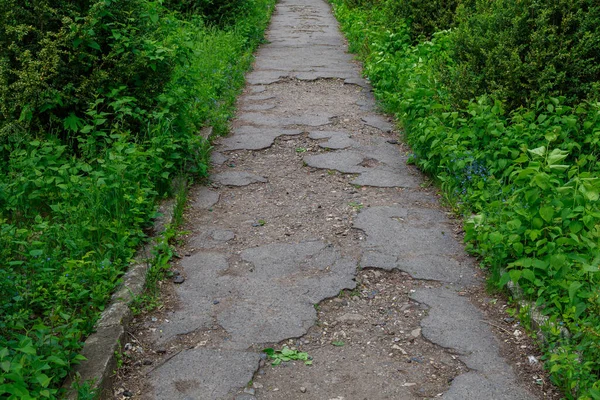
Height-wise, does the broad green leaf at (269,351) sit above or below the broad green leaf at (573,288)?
below

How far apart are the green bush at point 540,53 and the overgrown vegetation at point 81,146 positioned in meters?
2.37

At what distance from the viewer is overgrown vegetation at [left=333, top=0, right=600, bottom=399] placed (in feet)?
10.0

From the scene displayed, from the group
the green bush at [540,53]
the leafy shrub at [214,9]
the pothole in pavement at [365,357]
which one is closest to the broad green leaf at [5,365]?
the pothole in pavement at [365,357]

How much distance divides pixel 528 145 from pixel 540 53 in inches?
32.3

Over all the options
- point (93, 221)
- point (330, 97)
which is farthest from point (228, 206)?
point (330, 97)

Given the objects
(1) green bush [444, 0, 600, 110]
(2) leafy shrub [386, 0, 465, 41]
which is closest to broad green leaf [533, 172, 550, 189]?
(1) green bush [444, 0, 600, 110]

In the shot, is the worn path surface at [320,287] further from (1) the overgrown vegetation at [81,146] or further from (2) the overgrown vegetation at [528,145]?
(1) the overgrown vegetation at [81,146]

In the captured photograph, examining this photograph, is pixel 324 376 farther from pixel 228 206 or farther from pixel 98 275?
pixel 228 206

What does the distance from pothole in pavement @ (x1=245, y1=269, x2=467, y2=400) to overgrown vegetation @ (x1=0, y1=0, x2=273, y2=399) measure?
37.3 inches

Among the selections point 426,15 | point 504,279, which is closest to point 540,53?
point 504,279

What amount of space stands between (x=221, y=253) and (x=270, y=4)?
39.1ft

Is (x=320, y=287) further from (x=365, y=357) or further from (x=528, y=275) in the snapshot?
(x=528, y=275)

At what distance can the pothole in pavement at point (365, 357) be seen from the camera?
2857 millimetres

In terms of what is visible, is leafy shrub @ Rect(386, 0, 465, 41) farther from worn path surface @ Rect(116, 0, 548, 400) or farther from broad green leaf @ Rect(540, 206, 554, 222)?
broad green leaf @ Rect(540, 206, 554, 222)
